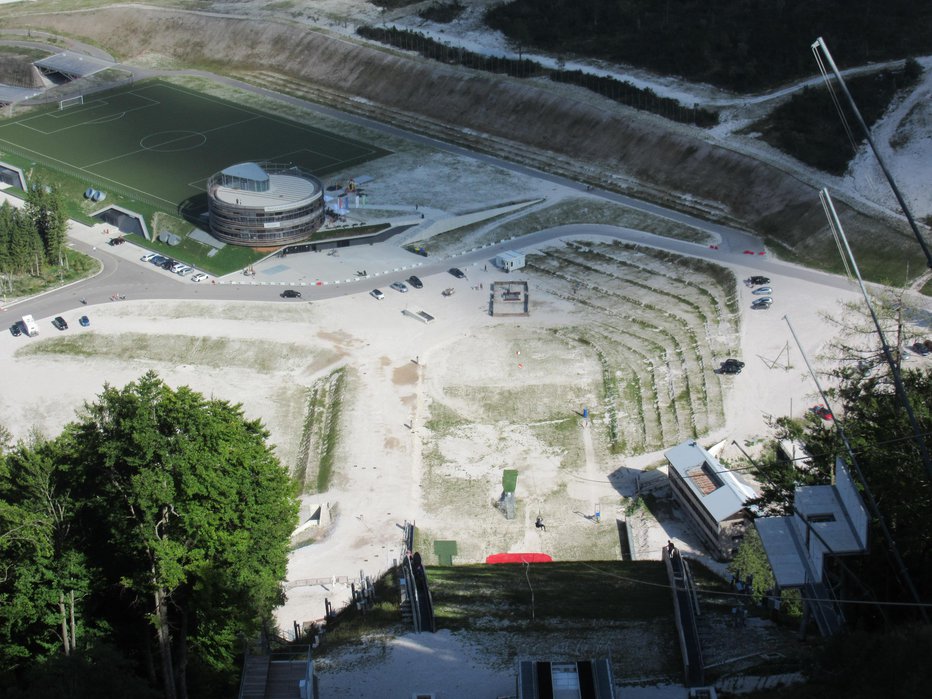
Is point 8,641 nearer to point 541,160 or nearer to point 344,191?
point 344,191

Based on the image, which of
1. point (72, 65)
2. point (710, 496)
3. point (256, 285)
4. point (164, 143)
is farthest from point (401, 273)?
point (72, 65)

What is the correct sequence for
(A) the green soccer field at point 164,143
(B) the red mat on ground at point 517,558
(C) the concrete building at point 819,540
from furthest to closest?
(A) the green soccer field at point 164,143, (B) the red mat on ground at point 517,558, (C) the concrete building at point 819,540

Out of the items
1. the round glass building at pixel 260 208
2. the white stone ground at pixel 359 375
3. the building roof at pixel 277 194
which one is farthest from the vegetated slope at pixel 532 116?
the round glass building at pixel 260 208

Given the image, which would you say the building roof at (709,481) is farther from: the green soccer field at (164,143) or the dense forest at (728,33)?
the dense forest at (728,33)

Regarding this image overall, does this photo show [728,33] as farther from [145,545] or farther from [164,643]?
[164,643]

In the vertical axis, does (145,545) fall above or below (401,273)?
below

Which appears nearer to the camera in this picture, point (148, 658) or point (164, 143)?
point (148, 658)

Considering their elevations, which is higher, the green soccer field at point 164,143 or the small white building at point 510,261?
the green soccer field at point 164,143

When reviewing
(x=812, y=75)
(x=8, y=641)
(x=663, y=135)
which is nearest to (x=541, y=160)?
(x=663, y=135)
